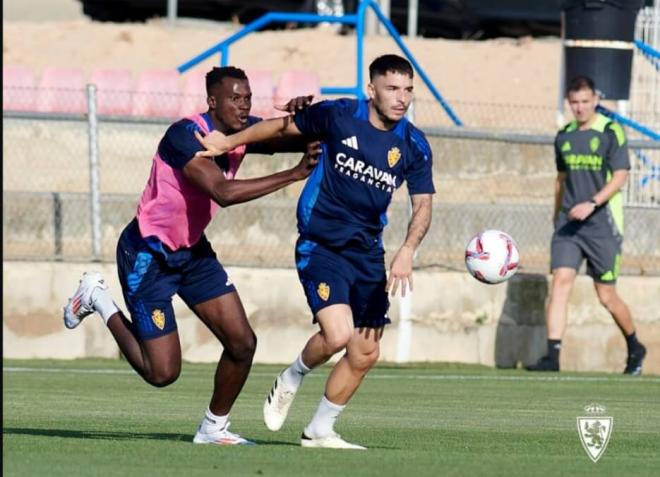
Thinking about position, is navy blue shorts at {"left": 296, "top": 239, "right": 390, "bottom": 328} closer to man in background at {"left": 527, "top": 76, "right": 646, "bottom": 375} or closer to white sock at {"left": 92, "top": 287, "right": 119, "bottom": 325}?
white sock at {"left": 92, "top": 287, "right": 119, "bottom": 325}

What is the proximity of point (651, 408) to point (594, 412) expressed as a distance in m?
0.57

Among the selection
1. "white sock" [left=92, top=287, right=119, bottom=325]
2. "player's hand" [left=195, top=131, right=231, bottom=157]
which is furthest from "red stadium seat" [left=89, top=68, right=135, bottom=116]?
"player's hand" [left=195, top=131, right=231, bottom=157]

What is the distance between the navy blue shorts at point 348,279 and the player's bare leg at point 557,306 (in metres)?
5.99

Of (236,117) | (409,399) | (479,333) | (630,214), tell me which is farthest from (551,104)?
(236,117)

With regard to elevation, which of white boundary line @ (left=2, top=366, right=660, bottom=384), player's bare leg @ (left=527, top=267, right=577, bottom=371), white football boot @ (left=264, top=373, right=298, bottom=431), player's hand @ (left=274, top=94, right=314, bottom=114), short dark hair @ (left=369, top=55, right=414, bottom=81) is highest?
short dark hair @ (left=369, top=55, right=414, bottom=81)

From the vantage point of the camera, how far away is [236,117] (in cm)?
954

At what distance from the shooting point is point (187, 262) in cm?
981

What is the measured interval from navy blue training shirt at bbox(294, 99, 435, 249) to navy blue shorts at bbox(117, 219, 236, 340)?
2.14ft

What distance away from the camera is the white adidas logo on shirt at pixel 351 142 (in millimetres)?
9352

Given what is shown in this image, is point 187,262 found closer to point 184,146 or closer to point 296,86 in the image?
point 184,146

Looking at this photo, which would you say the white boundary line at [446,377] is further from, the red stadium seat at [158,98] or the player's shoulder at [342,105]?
the player's shoulder at [342,105]

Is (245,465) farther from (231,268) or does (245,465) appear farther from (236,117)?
(231,268)

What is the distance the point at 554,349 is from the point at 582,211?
1.27m

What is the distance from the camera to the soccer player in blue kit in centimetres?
934
